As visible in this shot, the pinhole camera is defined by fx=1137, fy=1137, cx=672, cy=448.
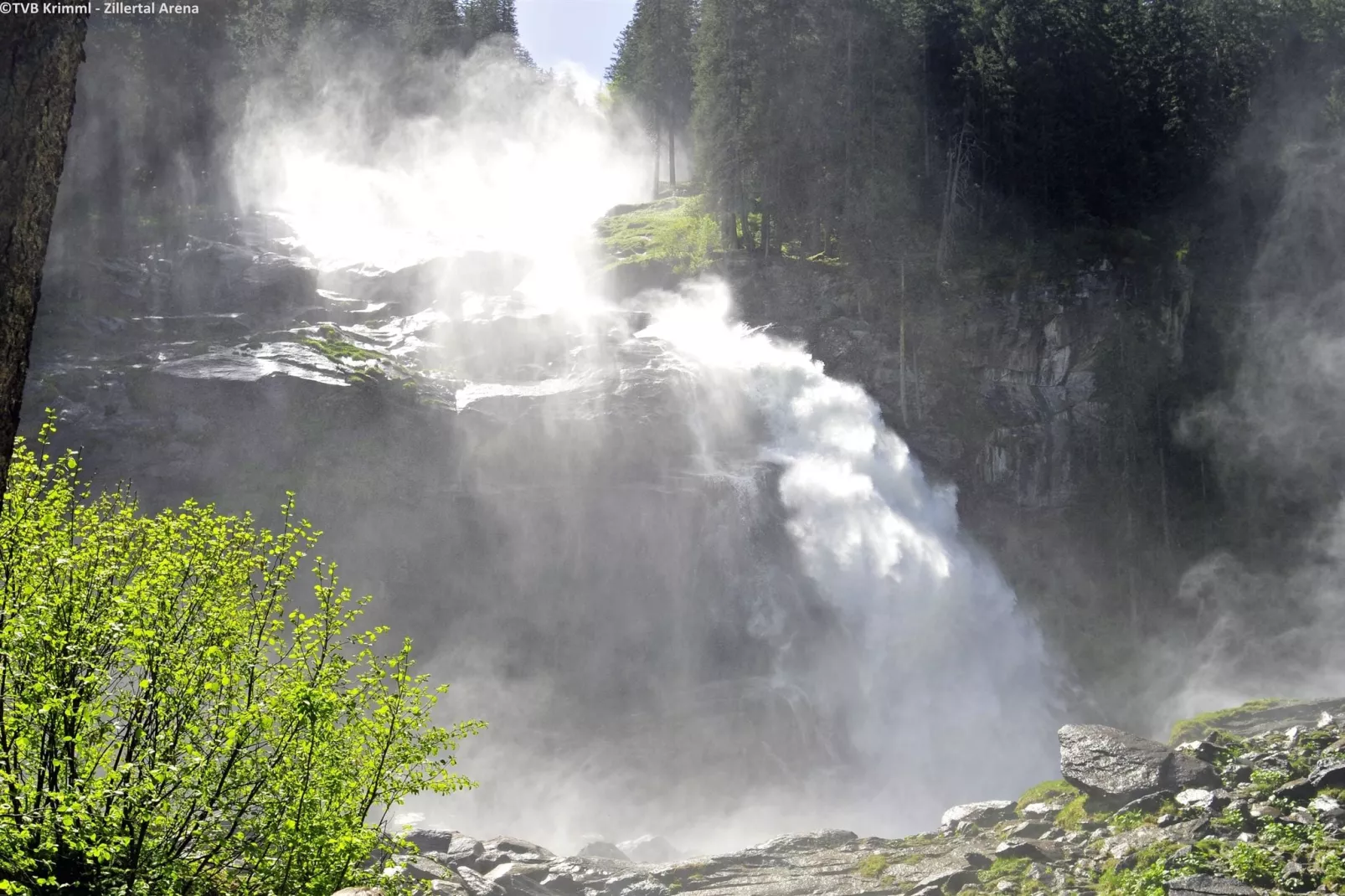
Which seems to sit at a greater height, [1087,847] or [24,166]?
[24,166]

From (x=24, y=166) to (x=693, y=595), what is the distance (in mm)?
31650

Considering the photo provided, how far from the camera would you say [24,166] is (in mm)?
5852

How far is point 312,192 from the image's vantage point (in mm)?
61125

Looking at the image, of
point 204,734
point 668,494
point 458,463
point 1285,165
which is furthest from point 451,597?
point 1285,165

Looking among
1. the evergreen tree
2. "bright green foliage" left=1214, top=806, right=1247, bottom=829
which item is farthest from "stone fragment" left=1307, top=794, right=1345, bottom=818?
the evergreen tree

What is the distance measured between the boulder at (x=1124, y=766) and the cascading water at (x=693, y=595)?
7674mm

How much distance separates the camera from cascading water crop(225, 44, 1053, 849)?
1283 inches

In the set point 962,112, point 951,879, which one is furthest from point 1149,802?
point 962,112

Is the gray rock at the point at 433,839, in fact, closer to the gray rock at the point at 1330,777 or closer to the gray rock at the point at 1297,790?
the gray rock at the point at 1297,790

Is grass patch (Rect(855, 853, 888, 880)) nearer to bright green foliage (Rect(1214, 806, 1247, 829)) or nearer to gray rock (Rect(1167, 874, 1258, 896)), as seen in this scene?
bright green foliage (Rect(1214, 806, 1247, 829))

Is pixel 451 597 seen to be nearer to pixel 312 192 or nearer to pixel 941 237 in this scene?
pixel 941 237

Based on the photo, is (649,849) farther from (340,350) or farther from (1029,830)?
(340,350)

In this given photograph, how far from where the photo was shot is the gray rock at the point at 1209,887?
15.9m

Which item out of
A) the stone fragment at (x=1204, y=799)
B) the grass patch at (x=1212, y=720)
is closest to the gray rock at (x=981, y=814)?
the stone fragment at (x=1204, y=799)
